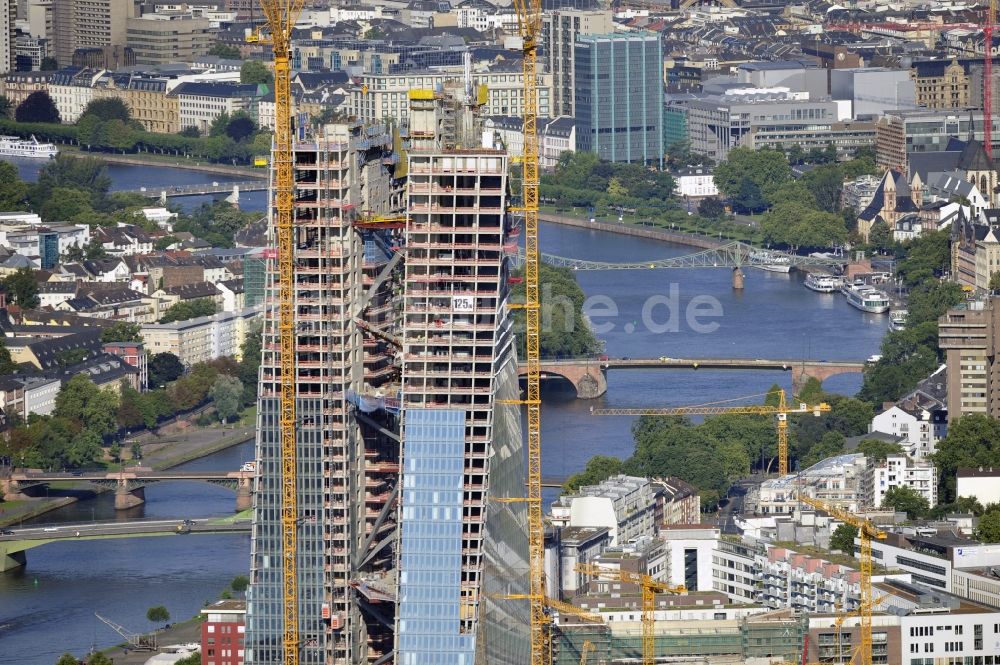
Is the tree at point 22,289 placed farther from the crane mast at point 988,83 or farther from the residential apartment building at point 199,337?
the crane mast at point 988,83

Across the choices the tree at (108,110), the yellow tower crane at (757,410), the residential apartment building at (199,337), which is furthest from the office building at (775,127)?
the yellow tower crane at (757,410)

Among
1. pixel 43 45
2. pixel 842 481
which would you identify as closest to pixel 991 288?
pixel 842 481

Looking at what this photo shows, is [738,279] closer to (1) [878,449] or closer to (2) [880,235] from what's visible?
(2) [880,235]

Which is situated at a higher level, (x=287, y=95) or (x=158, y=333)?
(x=287, y=95)

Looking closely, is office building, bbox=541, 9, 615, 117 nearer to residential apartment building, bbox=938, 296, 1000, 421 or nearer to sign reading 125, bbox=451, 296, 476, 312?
residential apartment building, bbox=938, 296, 1000, 421

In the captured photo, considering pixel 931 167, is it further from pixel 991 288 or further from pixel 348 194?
pixel 348 194
